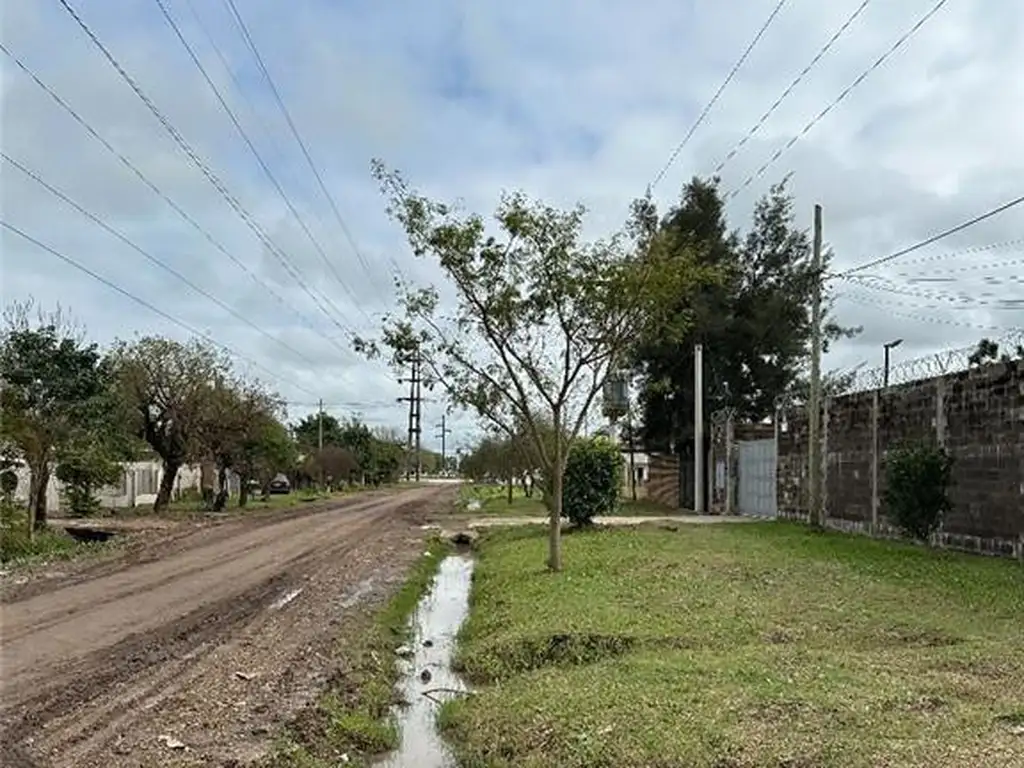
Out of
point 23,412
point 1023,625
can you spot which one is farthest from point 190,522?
point 1023,625

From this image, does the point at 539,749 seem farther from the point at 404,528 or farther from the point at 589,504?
the point at 404,528

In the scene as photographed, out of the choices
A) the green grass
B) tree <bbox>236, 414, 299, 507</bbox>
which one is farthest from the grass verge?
tree <bbox>236, 414, 299, 507</bbox>

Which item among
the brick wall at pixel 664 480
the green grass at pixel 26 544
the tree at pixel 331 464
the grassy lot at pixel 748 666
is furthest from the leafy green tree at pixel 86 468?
the tree at pixel 331 464

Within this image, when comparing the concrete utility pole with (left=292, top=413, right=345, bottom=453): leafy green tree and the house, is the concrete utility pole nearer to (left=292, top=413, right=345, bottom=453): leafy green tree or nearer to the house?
the house

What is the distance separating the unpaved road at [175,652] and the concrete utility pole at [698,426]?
17277 millimetres

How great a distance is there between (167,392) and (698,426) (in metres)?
17.8

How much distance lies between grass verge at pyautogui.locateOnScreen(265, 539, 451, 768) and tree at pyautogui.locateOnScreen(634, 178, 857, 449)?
96.6 feet

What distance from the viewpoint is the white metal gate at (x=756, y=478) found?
32.8 m

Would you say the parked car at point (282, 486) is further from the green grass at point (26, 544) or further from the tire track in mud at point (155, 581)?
the green grass at point (26, 544)

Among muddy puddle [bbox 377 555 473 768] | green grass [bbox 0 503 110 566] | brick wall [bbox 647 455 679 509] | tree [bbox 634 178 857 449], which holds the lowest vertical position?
muddy puddle [bbox 377 555 473 768]

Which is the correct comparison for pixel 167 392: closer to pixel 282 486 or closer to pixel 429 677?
pixel 429 677

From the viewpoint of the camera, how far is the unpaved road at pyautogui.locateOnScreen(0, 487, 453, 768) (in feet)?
25.3

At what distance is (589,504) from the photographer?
26.1 metres

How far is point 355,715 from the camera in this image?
8.69 m
